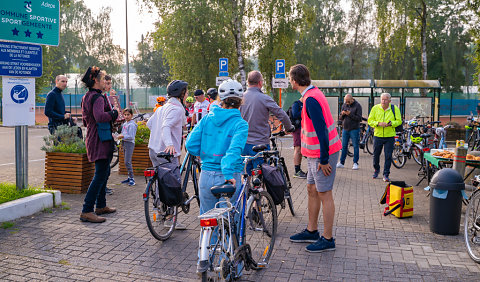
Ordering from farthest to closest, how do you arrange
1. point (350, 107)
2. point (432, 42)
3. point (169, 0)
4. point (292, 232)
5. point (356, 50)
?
1. point (356, 50)
2. point (432, 42)
3. point (169, 0)
4. point (350, 107)
5. point (292, 232)

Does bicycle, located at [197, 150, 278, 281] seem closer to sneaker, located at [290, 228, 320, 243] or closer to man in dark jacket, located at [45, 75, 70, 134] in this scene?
sneaker, located at [290, 228, 320, 243]

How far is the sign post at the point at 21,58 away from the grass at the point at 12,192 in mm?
118

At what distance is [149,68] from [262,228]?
200 feet

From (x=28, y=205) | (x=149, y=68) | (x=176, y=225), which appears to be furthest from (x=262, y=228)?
(x=149, y=68)

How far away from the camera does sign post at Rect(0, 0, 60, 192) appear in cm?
666

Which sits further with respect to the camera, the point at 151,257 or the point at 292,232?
the point at 292,232

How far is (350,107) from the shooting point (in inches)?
451

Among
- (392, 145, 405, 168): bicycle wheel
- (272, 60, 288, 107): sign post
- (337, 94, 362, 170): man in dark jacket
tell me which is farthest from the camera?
(272, 60, 288, 107): sign post

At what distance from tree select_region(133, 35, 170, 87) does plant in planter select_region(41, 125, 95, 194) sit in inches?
2164

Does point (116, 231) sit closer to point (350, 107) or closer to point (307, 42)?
point (350, 107)

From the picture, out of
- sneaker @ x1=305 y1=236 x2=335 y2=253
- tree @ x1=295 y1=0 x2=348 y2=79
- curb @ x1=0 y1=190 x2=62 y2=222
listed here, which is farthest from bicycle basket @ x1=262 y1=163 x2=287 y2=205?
tree @ x1=295 y1=0 x2=348 y2=79

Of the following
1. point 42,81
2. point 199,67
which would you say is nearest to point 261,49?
point 199,67

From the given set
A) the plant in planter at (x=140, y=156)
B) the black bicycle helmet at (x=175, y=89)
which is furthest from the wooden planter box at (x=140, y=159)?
the black bicycle helmet at (x=175, y=89)

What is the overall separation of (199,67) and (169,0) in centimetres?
427
